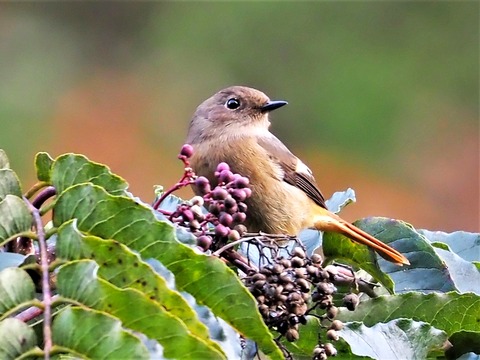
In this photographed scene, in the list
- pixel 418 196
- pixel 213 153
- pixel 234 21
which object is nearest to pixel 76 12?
pixel 234 21

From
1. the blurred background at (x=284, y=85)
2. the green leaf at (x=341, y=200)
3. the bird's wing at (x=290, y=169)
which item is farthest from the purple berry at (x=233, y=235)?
the blurred background at (x=284, y=85)

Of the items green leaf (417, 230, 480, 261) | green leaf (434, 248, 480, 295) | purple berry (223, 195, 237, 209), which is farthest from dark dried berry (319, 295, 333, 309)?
green leaf (417, 230, 480, 261)

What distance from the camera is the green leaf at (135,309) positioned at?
3.38 feet

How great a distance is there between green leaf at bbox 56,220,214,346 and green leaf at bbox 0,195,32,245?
102mm

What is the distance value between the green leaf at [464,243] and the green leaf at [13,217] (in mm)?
945

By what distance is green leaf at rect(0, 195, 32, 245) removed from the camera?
1.23 m

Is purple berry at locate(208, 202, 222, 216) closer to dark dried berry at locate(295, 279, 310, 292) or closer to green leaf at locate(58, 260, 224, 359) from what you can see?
dark dried berry at locate(295, 279, 310, 292)

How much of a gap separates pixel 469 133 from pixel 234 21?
2.37 meters

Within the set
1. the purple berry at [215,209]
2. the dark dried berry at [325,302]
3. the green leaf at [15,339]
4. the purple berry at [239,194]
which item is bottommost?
Result: the green leaf at [15,339]

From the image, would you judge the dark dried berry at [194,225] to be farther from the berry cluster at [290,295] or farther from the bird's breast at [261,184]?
the bird's breast at [261,184]

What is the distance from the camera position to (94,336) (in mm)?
1021

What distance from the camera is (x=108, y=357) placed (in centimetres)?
100

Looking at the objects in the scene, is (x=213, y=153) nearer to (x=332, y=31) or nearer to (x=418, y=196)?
(x=418, y=196)

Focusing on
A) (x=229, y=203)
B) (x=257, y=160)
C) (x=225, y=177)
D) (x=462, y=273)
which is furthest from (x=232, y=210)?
(x=257, y=160)
